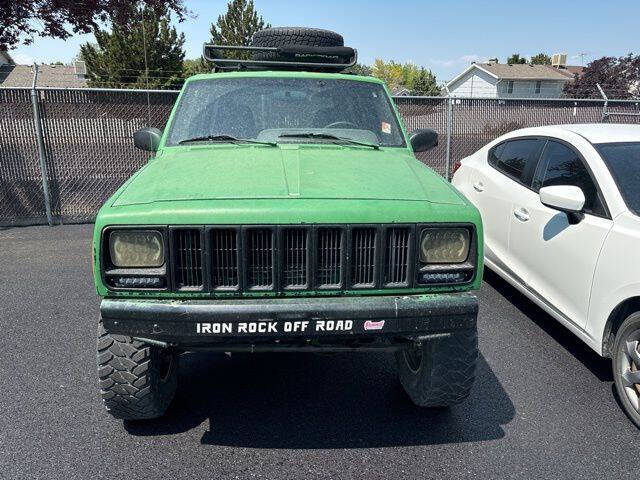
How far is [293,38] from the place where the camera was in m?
6.09

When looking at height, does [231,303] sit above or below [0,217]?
above

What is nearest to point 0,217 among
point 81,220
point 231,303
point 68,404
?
point 81,220

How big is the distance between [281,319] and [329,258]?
0.38m

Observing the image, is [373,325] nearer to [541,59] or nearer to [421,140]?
[421,140]

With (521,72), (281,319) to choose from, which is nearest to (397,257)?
(281,319)

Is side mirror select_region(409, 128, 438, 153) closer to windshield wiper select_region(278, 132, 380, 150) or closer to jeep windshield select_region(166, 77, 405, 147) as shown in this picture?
jeep windshield select_region(166, 77, 405, 147)

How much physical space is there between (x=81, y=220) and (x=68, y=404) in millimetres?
5925

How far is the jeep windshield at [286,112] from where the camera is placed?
374 cm

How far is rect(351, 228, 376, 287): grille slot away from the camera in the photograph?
2.59 metres

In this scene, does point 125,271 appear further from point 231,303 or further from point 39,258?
point 39,258

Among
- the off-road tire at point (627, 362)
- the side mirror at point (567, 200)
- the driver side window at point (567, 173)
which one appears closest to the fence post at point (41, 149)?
the driver side window at point (567, 173)

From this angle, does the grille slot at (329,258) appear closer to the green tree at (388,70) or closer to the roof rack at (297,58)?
the roof rack at (297,58)

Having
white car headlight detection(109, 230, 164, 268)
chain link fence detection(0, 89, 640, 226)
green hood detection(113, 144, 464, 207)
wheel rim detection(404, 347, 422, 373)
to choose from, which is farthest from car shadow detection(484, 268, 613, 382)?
chain link fence detection(0, 89, 640, 226)

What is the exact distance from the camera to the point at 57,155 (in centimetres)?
822
